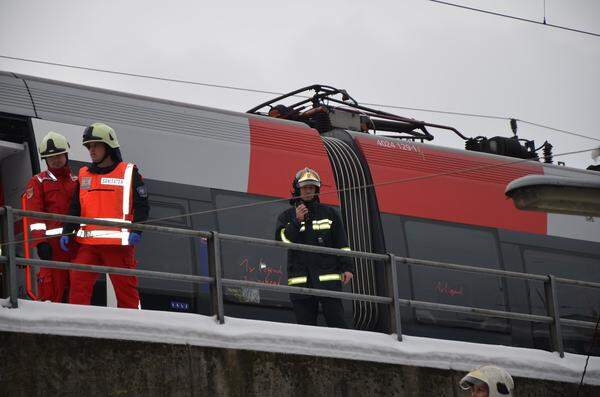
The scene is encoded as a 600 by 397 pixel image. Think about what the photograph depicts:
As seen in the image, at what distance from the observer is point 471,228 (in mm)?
15539

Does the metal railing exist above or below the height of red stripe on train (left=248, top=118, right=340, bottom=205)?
below

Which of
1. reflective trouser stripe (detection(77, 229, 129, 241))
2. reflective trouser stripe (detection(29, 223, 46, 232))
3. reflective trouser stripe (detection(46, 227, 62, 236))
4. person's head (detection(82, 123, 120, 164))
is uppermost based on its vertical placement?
person's head (detection(82, 123, 120, 164))

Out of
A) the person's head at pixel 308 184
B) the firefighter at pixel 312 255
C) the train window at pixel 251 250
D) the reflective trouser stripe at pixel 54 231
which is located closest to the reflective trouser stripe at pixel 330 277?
the firefighter at pixel 312 255

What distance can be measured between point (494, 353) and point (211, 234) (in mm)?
3041

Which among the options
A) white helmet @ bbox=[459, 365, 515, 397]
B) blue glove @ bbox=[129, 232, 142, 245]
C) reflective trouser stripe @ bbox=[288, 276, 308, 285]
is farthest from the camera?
reflective trouser stripe @ bbox=[288, 276, 308, 285]

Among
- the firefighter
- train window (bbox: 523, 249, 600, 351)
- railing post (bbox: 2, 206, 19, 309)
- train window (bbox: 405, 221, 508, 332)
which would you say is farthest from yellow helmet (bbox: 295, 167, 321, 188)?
train window (bbox: 523, 249, 600, 351)

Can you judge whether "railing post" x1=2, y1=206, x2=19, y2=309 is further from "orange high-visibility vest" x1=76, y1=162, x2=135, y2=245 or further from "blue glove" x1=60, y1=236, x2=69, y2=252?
"orange high-visibility vest" x1=76, y1=162, x2=135, y2=245

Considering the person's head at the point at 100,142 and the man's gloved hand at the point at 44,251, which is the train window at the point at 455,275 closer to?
the person's head at the point at 100,142

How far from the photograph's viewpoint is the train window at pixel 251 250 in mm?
13320

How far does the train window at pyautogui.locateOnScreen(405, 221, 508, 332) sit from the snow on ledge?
8.38 ft

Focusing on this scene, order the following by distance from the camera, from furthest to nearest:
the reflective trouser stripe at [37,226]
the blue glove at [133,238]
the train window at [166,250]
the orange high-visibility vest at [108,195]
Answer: the train window at [166,250]
the reflective trouser stripe at [37,226]
the orange high-visibility vest at [108,195]
the blue glove at [133,238]

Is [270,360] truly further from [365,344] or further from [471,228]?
[471,228]

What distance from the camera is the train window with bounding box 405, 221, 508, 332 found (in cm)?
1480

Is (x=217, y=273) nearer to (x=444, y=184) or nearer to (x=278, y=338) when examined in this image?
(x=278, y=338)
